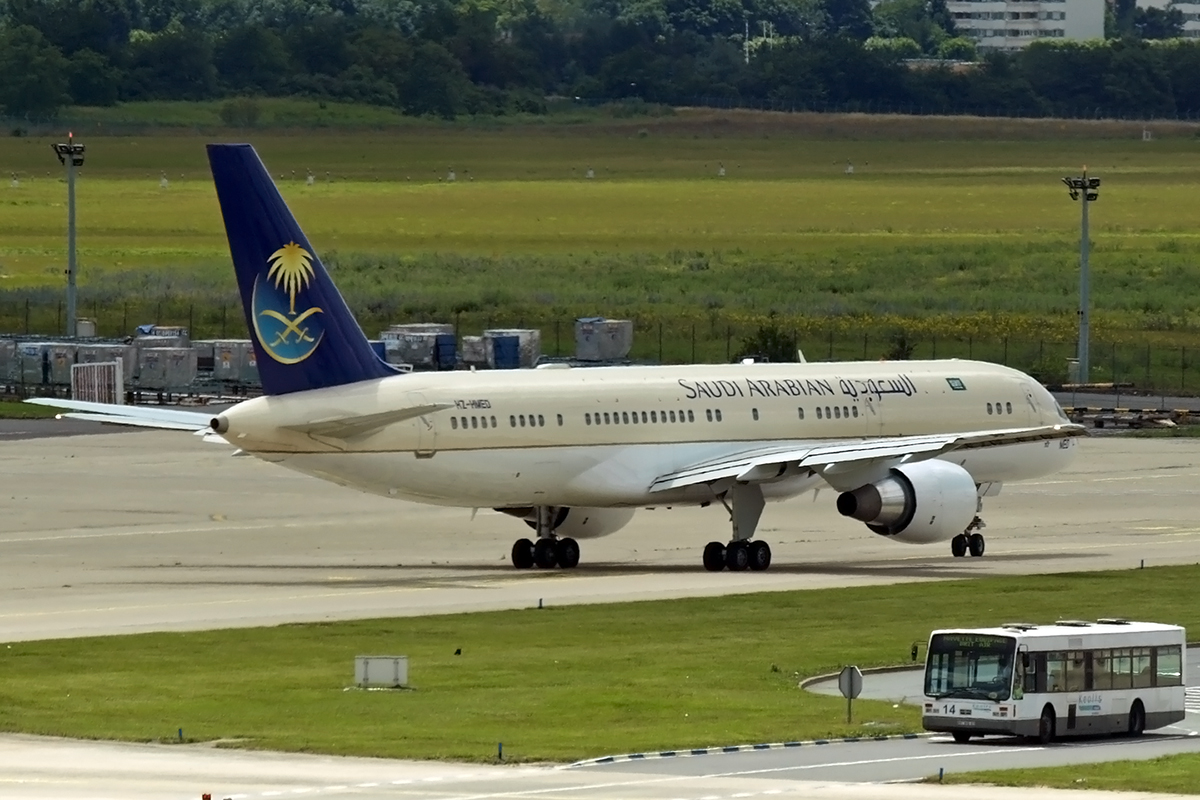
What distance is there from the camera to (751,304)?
135 meters

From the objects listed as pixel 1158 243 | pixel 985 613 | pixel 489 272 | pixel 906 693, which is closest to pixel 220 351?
pixel 489 272

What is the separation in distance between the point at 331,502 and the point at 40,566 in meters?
16.9

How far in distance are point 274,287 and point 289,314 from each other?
2.11 ft

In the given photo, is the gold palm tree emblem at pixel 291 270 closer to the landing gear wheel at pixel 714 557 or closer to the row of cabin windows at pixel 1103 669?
the landing gear wheel at pixel 714 557

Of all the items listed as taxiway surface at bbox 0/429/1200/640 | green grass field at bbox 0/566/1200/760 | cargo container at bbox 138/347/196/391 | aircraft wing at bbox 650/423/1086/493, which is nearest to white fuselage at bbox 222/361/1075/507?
aircraft wing at bbox 650/423/1086/493

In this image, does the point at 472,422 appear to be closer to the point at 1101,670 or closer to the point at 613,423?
the point at 613,423

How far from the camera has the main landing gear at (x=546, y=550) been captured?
57.9 m

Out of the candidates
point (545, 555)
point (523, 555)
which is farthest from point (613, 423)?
point (523, 555)

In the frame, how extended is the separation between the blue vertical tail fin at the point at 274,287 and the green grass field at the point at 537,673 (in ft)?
23.6

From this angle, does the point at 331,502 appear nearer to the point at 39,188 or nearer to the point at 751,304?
the point at 751,304

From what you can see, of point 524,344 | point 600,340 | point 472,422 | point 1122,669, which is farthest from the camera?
point 600,340

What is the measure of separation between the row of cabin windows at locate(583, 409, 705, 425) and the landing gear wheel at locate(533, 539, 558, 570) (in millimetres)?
3165

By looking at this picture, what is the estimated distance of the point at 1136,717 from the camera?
36.5 meters

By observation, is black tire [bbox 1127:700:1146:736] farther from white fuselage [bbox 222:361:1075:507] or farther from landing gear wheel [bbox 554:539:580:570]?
landing gear wheel [bbox 554:539:580:570]
